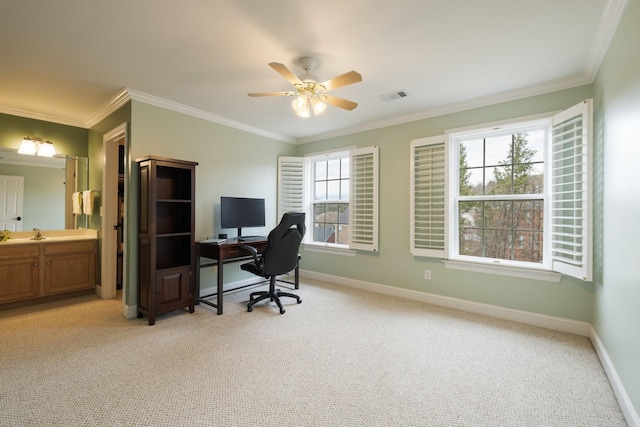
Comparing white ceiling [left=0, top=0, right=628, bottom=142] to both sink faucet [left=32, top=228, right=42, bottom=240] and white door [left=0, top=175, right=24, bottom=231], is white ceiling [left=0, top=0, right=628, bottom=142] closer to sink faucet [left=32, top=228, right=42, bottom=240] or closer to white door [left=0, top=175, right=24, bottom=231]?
white door [left=0, top=175, right=24, bottom=231]

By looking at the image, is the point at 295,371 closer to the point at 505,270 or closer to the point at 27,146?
the point at 505,270

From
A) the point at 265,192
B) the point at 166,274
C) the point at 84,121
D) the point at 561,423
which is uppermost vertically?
the point at 84,121

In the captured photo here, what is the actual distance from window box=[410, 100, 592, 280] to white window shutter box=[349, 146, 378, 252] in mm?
565

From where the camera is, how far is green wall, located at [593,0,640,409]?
161 centimetres

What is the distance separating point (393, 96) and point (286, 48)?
1444mm

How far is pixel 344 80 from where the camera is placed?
2.20 metres

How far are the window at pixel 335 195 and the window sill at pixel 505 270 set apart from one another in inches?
42.5

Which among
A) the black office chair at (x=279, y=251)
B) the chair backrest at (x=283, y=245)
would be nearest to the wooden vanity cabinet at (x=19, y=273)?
the black office chair at (x=279, y=251)

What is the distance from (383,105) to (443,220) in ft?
5.21

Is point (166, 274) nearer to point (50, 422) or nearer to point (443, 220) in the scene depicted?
point (50, 422)

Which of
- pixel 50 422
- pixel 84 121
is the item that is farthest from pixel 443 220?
pixel 84 121

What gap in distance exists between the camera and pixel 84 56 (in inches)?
94.9

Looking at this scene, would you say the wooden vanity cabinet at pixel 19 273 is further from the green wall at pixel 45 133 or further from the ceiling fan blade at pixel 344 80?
the ceiling fan blade at pixel 344 80

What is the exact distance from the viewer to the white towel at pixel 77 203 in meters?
4.00
